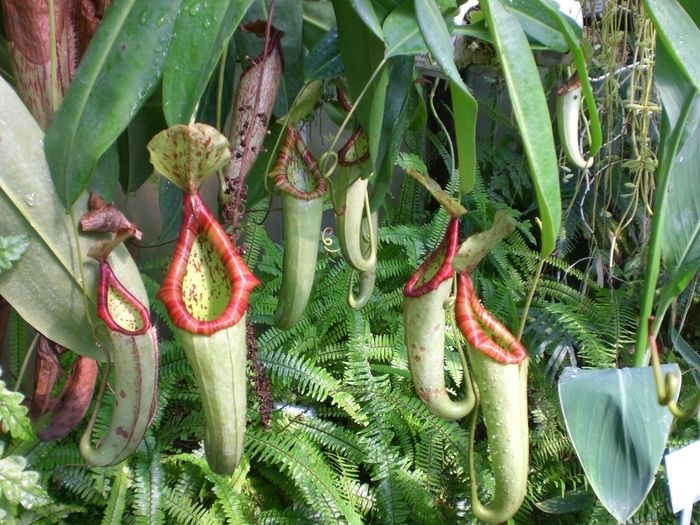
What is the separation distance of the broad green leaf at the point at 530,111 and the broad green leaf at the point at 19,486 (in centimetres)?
49

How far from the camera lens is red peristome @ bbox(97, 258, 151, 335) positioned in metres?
0.50

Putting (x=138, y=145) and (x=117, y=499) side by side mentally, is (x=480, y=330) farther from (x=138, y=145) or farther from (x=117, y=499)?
(x=117, y=499)

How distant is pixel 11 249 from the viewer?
458 millimetres

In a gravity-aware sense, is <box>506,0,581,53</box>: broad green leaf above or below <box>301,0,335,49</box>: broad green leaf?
below

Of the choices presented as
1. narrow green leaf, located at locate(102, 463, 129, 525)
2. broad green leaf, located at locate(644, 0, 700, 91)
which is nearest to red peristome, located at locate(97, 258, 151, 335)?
broad green leaf, located at locate(644, 0, 700, 91)

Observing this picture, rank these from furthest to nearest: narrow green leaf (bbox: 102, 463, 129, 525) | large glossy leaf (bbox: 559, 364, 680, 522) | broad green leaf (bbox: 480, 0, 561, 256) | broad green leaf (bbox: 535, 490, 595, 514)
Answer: broad green leaf (bbox: 535, 490, 595, 514)
narrow green leaf (bbox: 102, 463, 129, 525)
large glossy leaf (bbox: 559, 364, 680, 522)
broad green leaf (bbox: 480, 0, 561, 256)

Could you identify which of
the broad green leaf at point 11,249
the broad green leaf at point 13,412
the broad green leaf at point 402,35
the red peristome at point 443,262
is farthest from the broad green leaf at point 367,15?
the broad green leaf at point 13,412

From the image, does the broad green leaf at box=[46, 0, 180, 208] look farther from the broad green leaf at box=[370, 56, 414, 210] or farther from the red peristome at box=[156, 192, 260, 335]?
the broad green leaf at box=[370, 56, 414, 210]

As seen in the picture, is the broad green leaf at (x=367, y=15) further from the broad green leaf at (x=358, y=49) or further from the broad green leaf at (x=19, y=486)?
the broad green leaf at (x=19, y=486)

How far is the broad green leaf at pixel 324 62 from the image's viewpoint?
2.13 ft

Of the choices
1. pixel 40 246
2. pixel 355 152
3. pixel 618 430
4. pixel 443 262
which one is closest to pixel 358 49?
pixel 355 152

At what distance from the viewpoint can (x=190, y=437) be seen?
176 centimetres

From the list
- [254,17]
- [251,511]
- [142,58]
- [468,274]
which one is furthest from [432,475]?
[142,58]

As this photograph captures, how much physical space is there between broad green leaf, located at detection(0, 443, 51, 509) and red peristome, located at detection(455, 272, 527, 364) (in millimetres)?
441
